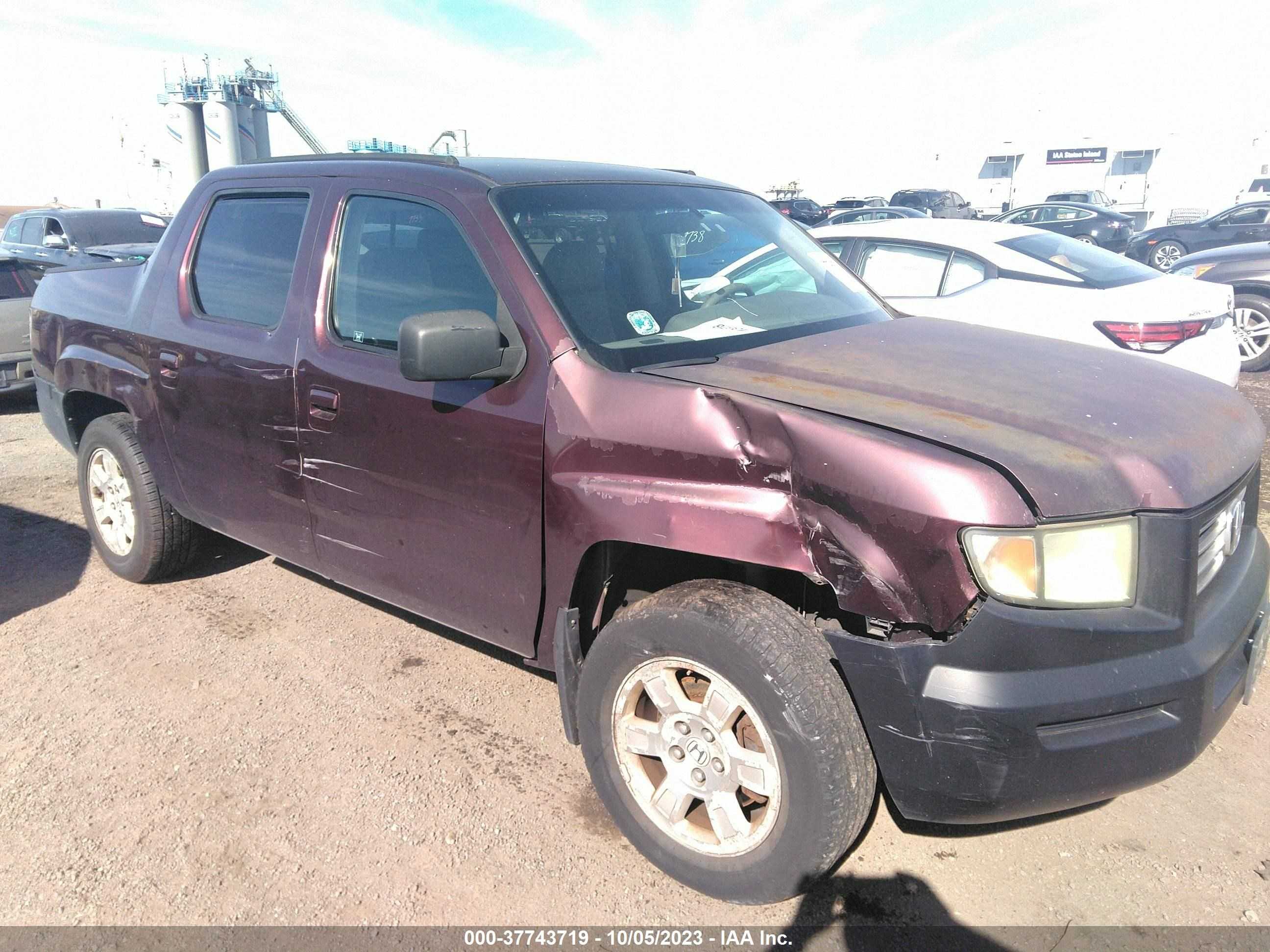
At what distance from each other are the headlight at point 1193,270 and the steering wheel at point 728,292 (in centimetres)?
800

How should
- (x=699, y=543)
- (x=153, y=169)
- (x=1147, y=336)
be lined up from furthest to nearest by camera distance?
(x=153, y=169), (x=1147, y=336), (x=699, y=543)

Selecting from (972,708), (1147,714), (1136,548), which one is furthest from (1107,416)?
(972,708)

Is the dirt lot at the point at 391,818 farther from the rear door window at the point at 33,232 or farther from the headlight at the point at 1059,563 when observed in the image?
the rear door window at the point at 33,232

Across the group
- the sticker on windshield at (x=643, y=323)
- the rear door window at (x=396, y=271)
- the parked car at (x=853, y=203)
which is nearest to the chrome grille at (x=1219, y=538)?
the sticker on windshield at (x=643, y=323)

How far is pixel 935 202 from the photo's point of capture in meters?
33.0

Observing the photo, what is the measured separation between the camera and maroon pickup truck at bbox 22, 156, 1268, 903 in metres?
1.98

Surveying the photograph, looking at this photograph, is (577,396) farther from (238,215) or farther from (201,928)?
(238,215)

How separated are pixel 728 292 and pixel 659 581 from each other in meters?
1.08

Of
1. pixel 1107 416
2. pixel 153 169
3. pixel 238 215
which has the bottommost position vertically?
pixel 1107 416

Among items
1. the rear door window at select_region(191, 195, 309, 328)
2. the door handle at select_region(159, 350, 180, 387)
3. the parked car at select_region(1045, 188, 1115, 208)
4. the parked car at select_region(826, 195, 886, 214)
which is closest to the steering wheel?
the rear door window at select_region(191, 195, 309, 328)

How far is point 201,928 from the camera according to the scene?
2.35 meters

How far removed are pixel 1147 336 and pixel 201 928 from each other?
568 centimetres

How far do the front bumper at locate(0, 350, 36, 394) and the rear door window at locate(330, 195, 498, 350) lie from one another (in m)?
6.49

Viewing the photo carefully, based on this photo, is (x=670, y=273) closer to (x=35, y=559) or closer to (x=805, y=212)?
(x=35, y=559)
